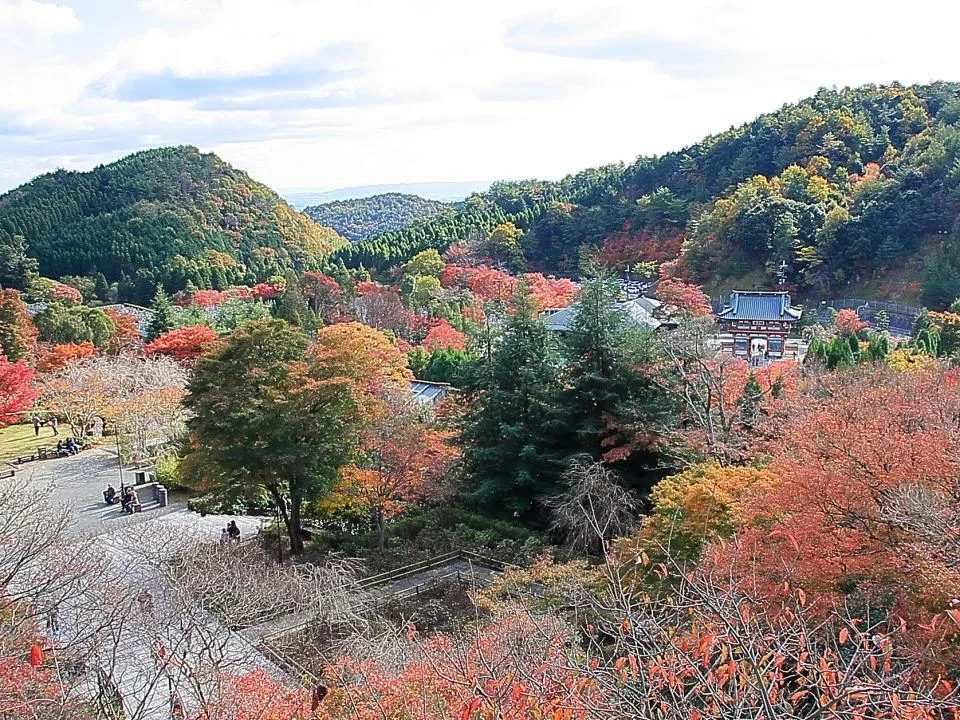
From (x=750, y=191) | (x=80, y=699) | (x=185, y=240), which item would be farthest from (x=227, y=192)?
(x=80, y=699)

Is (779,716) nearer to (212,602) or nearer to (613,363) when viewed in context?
(212,602)

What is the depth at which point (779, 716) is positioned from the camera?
342 centimetres

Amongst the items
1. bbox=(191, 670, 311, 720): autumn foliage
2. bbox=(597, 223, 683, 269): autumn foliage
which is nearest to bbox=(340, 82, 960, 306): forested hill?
bbox=(597, 223, 683, 269): autumn foliage

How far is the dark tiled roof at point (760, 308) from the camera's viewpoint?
88.0 ft

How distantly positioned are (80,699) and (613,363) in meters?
10.1

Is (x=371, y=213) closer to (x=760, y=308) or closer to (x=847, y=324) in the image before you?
(x=760, y=308)

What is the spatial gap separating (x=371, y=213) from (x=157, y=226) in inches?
3082

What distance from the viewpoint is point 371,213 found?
137 meters

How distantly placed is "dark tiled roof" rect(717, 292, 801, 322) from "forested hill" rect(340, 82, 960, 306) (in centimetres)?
745

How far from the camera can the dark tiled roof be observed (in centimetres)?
2683

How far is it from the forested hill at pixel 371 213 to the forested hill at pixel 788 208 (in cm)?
6971

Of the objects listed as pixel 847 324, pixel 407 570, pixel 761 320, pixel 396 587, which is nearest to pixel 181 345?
pixel 407 570

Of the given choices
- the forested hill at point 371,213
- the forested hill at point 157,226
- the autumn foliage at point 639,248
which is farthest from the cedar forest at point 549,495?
the forested hill at point 371,213

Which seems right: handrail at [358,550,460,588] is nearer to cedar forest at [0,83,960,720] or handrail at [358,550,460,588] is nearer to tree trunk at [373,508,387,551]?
cedar forest at [0,83,960,720]
